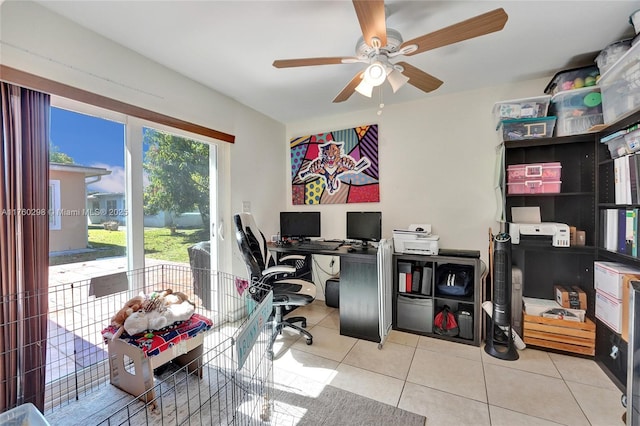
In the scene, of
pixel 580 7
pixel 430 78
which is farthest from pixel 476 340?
pixel 580 7

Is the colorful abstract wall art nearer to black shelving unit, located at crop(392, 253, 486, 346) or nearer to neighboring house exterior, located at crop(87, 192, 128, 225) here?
black shelving unit, located at crop(392, 253, 486, 346)

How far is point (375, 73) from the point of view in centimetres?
165

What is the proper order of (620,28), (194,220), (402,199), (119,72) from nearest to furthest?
1. (620,28)
2. (119,72)
3. (194,220)
4. (402,199)

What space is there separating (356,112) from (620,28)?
7.18 ft

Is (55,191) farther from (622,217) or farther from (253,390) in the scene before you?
(622,217)

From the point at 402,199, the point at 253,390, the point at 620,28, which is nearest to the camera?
the point at 253,390

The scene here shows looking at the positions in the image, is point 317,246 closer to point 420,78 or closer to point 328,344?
point 328,344

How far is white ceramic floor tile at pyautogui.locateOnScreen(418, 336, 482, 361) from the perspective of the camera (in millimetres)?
2216

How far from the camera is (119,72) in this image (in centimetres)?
192

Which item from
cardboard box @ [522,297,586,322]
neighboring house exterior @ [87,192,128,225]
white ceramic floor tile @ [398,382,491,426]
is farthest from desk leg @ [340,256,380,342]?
neighboring house exterior @ [87,192,128,225]

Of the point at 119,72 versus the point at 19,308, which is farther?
the point at 119,72

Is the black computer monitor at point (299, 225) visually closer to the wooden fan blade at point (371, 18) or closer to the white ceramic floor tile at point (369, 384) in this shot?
the white ceramic floor tile at point (369, 384)

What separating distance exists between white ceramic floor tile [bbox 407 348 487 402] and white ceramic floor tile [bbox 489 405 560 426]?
11cm

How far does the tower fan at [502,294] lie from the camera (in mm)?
2139
